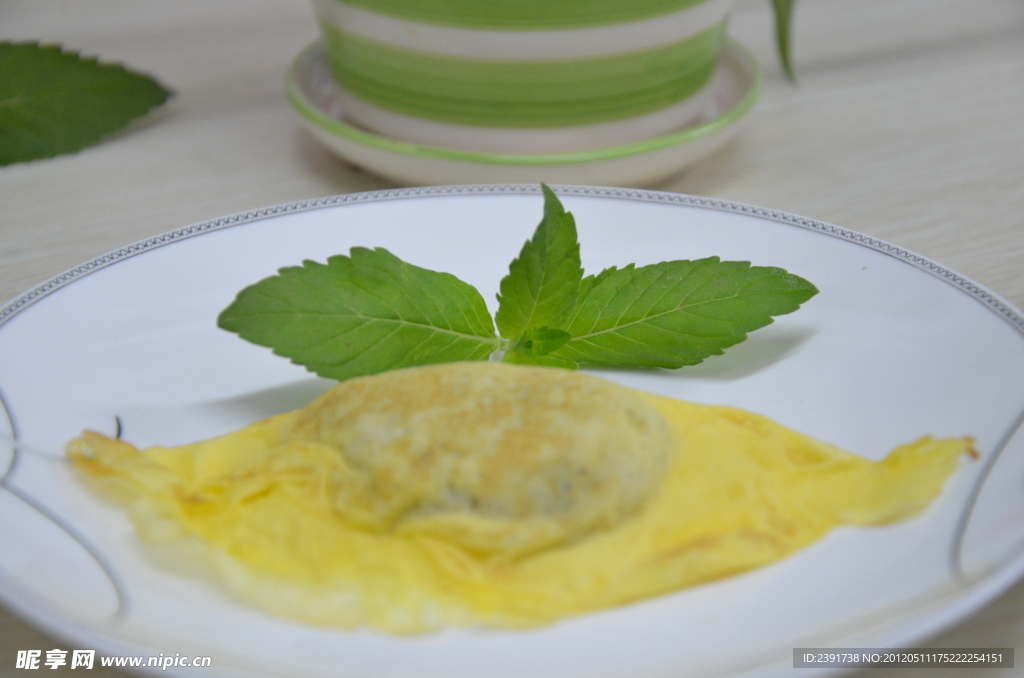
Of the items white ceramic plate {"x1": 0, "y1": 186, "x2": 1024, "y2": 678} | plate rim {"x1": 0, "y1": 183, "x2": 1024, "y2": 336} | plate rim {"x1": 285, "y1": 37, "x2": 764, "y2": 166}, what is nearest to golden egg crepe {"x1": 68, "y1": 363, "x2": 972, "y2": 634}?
white ceramic plate {"x1": 0, "y1": 186, "x2": 1024, "y2": 678}

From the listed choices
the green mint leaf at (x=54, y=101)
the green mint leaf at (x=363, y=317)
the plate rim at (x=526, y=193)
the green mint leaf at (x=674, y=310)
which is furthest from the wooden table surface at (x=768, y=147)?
the green mint leaf at (x=363, y=317)

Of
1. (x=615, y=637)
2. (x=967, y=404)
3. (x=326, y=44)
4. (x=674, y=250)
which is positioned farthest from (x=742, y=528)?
(x=326, y=44)

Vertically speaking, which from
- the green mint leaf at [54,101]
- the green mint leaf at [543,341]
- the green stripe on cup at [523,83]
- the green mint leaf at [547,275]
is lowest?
the green mint leaf at [543,341]

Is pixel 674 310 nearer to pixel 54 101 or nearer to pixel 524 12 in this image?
pixel 524 12

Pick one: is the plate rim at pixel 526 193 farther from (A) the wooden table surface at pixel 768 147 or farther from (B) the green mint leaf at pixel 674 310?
(A) the wooden table surface at pixel 768 147

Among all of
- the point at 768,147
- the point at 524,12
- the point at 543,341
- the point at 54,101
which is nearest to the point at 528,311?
the point at 543,341

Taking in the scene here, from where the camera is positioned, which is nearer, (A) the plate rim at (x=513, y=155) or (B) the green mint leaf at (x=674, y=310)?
(B) the green mint leaf at (x=674, y=310)
